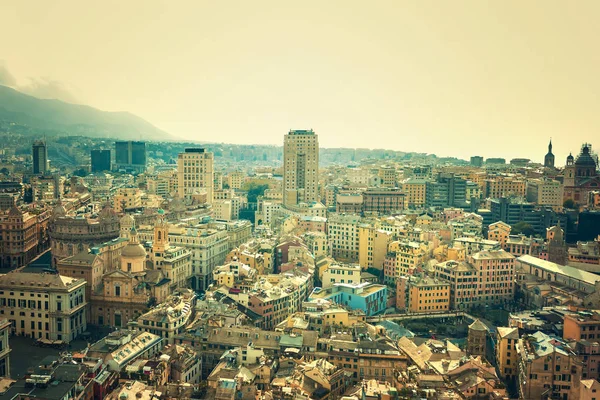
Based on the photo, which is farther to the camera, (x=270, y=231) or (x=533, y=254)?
(x=270, y=231)

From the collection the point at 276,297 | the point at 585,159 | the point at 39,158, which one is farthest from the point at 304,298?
the point at 39,158

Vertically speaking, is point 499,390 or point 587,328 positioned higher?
point 587,328

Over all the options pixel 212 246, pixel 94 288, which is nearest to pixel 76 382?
pixel 94 288

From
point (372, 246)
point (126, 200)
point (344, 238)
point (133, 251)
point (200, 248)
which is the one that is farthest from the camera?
point (126, 200)

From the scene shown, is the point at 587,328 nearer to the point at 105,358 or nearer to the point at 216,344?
the point at 216,344

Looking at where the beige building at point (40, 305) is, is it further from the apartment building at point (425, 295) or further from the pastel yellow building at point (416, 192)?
the pastel yellow building at point (416, 192)

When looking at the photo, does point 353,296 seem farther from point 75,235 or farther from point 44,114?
point 44,114
